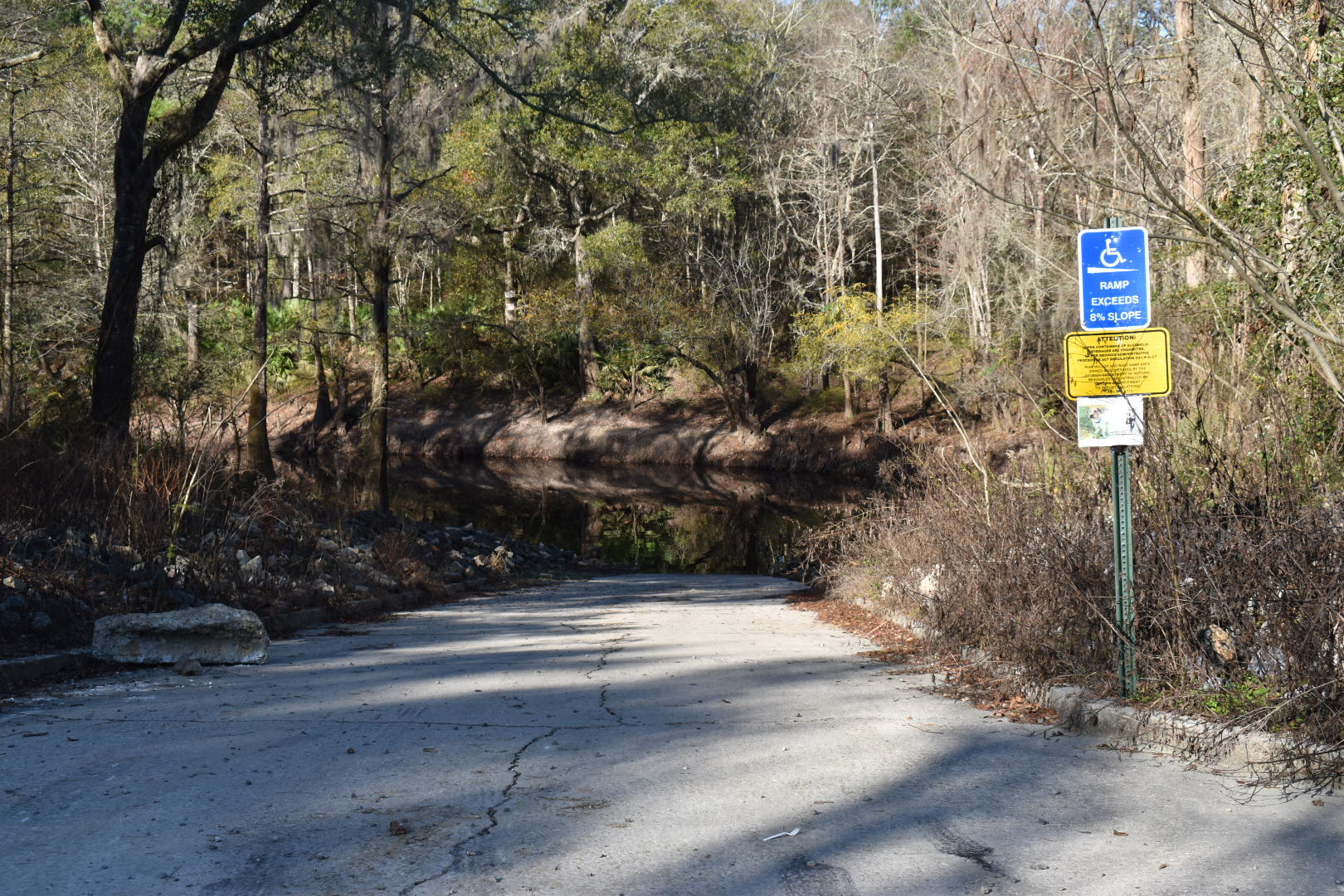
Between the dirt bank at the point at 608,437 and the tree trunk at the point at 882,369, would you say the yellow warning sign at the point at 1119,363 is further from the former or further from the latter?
the tree trunk at the point at 882,369

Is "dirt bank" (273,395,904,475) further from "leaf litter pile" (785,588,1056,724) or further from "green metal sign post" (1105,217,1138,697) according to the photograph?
"green metal sign post" (1105,217,1138,697)

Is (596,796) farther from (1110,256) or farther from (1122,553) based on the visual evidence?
(1110,256)

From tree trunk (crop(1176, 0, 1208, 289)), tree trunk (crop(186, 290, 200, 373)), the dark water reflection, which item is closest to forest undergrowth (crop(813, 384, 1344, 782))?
tree trunk (crop(1176, 0, 1208, 289))

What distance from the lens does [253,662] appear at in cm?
913

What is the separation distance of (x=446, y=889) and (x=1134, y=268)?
5155 mm

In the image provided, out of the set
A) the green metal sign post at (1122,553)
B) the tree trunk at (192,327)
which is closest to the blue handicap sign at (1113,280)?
the green metal sign post at (1122,553)

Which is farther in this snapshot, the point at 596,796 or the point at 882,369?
the point at 882,369

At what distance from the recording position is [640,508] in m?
36.5

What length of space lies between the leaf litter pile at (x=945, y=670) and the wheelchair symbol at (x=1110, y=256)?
2643 millimetres

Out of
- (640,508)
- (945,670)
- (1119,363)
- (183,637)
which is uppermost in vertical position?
(1119,363)

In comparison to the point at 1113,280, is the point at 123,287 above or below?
above

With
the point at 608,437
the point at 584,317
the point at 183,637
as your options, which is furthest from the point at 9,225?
the point at 608,437

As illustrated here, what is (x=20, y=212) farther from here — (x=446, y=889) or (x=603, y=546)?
(x=446, y=889)

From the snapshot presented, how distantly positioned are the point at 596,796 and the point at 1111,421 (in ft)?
12.1
